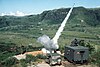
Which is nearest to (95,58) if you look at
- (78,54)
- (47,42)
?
(78,54)

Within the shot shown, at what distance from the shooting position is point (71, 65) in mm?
37031

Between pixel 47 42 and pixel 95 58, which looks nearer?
pixel 95 58

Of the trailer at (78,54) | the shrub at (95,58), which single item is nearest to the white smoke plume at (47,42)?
the trailer at (78,54)

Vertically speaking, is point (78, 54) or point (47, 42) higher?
point (47, 42)

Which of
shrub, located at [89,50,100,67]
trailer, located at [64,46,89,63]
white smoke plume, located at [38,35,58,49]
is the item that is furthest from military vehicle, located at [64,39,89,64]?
white smoke plume, located at [38,35,58,49]

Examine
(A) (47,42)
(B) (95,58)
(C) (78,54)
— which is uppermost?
(A) (47,42)

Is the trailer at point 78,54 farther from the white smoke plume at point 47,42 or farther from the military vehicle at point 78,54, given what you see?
the white smoke plume at point 47,42

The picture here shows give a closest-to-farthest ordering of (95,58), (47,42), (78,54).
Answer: (78,54) < (95,58) < (47,42)

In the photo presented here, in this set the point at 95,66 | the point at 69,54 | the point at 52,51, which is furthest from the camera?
the point at 52,51

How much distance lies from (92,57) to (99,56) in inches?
50.0

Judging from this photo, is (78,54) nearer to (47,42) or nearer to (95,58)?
(95,58)

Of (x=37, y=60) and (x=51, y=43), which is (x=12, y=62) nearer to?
(x=37, y=60)

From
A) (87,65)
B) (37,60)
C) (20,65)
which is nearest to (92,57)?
(87,65)

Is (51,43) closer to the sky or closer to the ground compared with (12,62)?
closer to the sky
